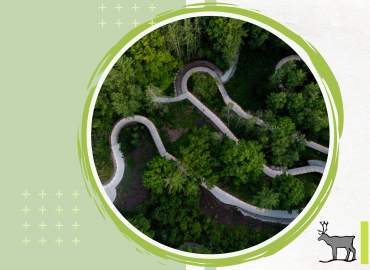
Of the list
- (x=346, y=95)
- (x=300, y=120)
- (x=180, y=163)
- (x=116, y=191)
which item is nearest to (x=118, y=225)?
(x=180, y=163)

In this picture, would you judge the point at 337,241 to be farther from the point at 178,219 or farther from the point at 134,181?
the point at 134,181

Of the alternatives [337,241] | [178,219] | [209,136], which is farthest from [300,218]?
[209,136]

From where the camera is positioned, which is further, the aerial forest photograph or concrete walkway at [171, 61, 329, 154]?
concrete walkway at [171, 61, 329, 154]

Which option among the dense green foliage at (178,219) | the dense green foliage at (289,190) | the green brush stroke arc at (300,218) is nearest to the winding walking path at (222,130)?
the dense green foliage at (289,190)

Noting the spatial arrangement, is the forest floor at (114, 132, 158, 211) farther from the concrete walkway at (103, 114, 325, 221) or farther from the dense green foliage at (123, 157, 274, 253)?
the dense green foliage at (123, 157, 274, 253)

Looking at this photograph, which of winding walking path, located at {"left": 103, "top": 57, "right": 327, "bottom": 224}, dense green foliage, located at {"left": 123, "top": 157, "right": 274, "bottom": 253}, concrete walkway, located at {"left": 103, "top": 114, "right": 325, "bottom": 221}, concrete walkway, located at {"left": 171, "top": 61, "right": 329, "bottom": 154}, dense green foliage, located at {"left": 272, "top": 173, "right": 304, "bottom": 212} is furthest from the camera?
concrete walkway, located at {"left": 171, "top": 61, "right": 329, "bottom": 154}

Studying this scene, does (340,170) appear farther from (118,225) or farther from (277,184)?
(118,225)

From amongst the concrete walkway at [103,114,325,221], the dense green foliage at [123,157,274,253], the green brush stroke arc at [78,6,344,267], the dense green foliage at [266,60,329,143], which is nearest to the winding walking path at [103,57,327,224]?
the concrete walkway at [103,114,325,221]
